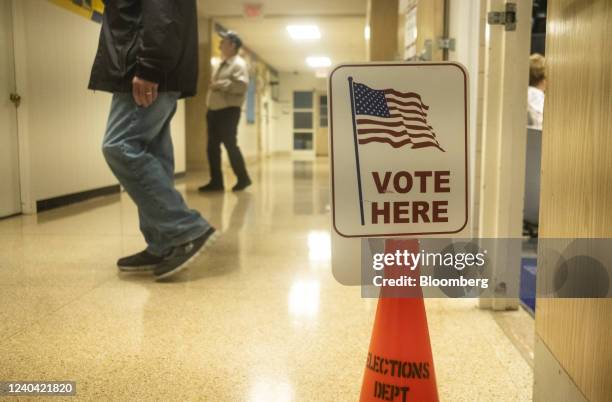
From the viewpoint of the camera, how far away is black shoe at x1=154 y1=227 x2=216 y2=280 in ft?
7.45

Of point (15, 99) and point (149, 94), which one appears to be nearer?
point (149, 94)

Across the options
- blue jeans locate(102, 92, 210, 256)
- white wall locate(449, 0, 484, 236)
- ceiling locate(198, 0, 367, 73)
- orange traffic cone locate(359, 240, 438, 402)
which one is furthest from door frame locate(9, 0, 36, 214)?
ceiling locate(198, 0, 367, 73)

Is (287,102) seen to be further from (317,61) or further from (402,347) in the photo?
(402,347)

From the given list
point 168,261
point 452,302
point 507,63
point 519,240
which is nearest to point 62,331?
point 168,261

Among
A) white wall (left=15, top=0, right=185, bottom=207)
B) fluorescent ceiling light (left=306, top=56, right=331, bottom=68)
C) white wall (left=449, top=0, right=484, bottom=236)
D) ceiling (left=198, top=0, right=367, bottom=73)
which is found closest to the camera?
white wall (left=449, top=0, right=484, bottom=236)

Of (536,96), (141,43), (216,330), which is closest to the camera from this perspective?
(216,330)

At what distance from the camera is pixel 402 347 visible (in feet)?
3.26

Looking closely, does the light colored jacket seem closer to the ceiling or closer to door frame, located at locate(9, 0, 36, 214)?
door frame, located at locate(9, 0, 36, 214)

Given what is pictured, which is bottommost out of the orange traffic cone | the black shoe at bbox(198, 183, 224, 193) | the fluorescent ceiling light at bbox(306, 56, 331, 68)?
the black shoe at bbox(198, 183, 224, 193)

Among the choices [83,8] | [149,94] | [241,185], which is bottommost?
[241,185]

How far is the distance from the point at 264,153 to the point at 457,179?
584 inches

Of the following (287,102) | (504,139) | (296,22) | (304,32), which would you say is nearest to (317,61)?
(287,102)

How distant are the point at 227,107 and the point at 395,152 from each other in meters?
5.09

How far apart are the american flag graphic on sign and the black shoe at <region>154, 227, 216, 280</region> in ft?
4.99
